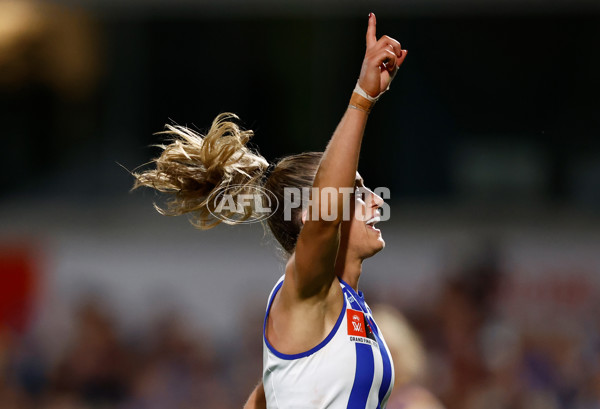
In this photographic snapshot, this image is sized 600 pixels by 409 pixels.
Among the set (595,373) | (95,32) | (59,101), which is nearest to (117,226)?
(59,101)

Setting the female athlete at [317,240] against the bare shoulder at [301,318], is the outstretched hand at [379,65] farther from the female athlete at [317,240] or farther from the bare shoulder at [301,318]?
the bare shoulder at [301,318]

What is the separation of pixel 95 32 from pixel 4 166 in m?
1.48

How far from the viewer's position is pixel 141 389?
232 inches

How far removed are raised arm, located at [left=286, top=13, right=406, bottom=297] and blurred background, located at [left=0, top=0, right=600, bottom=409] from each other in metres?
3.99

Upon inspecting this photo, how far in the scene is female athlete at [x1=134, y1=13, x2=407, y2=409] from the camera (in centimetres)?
244

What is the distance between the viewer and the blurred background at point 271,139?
681 cm

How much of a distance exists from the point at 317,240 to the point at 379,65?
1.73 feet

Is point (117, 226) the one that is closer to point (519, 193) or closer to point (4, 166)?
point (4, 166)

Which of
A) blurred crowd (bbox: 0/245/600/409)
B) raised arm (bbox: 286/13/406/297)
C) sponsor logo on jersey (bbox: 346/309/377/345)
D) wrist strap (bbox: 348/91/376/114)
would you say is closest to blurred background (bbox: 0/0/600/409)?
blurred crowd (bbox: 0/245/600/409)

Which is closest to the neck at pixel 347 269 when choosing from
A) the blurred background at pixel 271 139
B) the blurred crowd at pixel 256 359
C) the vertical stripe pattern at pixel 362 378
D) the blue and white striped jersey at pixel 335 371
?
the blue and white striped jersey at pixel 335 371

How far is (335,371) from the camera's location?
2.63 m

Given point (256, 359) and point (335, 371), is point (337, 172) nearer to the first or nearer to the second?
point (335, 371)

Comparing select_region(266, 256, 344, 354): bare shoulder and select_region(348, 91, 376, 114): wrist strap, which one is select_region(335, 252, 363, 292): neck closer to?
select_region(266, 256, 344, 354): bare shoulder

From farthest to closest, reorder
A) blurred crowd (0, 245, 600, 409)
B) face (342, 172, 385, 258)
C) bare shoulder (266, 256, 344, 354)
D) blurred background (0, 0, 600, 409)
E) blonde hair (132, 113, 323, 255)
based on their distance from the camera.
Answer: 1. blurred background (0, 0, 600, 409)
2. blurred crowd (0, 245, 600, 409)
3. blonde hair (132, 113, 323, 255)
4. face (342, 172, 385, 258)
5. bare shoulder (266, 256, 344, 354)
